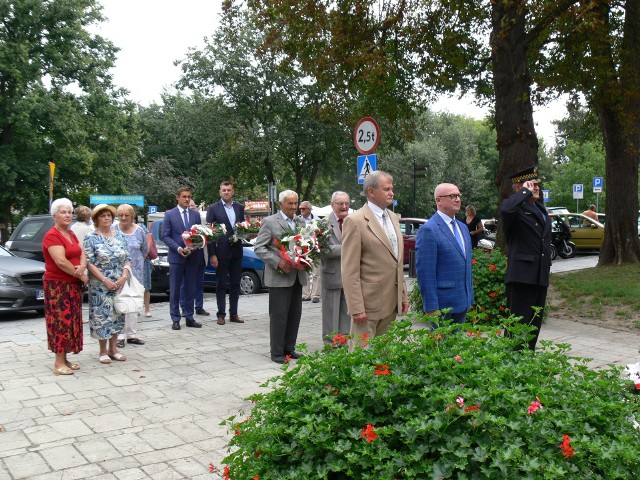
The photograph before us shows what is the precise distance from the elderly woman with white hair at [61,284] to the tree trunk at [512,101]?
7.52m

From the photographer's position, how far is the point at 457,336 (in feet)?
10.8

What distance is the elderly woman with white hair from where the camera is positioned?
7.18 metres

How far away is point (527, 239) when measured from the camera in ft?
21.2

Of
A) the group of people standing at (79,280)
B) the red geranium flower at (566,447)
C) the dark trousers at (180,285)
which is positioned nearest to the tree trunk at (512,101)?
the dark trousers at (180,285)

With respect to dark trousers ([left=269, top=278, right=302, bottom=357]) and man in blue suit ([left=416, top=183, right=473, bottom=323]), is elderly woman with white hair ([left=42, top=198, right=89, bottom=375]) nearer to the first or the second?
dark trousers ([left=269, top=278, right=302, bottom=357])

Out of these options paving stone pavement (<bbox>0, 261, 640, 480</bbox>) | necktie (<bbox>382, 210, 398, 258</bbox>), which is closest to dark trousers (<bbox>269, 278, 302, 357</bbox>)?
paving stone pavement (<bbox>0, 261, 640, 480</bbox>)

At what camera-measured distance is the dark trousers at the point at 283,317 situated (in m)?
7.78

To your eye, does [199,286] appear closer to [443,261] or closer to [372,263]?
[372,263]

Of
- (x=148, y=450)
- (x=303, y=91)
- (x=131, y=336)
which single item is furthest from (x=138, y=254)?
(x=303, y=91)

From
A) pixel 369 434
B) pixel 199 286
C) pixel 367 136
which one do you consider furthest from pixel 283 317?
pixel 369 434

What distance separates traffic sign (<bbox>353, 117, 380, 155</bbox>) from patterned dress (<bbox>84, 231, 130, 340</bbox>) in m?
4.95

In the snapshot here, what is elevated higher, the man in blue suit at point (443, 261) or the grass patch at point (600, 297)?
the man in blue suit at point (443, 261)

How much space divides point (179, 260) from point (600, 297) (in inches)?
303

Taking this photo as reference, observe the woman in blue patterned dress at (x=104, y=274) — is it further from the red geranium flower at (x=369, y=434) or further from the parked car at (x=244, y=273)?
the parked car at (x=244, y=273)
